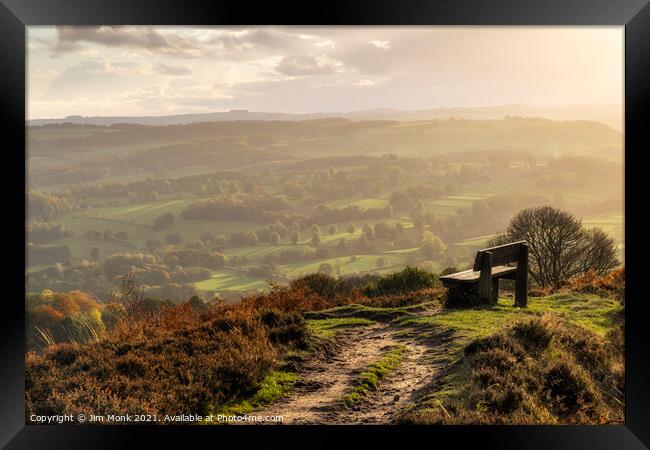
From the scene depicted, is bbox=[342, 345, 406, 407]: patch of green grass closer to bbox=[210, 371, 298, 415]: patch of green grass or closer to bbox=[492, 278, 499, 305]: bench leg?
bbox=[210, 371, 298, 415]: patch of green grass

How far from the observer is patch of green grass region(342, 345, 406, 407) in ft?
24.6

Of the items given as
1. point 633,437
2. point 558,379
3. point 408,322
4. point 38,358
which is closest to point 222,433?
point 38,358

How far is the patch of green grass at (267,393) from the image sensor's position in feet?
24.4

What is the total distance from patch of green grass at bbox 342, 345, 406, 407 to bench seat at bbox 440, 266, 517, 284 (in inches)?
61.5

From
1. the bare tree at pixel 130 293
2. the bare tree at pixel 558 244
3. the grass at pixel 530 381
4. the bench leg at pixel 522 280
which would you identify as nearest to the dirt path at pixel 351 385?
the grass at pixel 530 381

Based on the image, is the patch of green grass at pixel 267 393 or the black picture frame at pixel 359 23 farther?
the patch of green grass at pixel 267 393

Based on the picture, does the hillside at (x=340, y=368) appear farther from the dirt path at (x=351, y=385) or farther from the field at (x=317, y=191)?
the field at (x=317, y=191)

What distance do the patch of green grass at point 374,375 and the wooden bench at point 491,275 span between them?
62.7 inches

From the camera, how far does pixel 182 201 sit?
34.2 ft

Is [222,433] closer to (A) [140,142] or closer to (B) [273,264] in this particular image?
(B) [273,264]

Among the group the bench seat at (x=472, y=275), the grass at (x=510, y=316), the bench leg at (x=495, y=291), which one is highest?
the bench seat at (x=472, y=275)

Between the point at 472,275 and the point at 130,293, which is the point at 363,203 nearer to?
the point at 472,275

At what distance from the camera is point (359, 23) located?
6.97m

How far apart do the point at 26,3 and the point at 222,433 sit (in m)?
5.45
